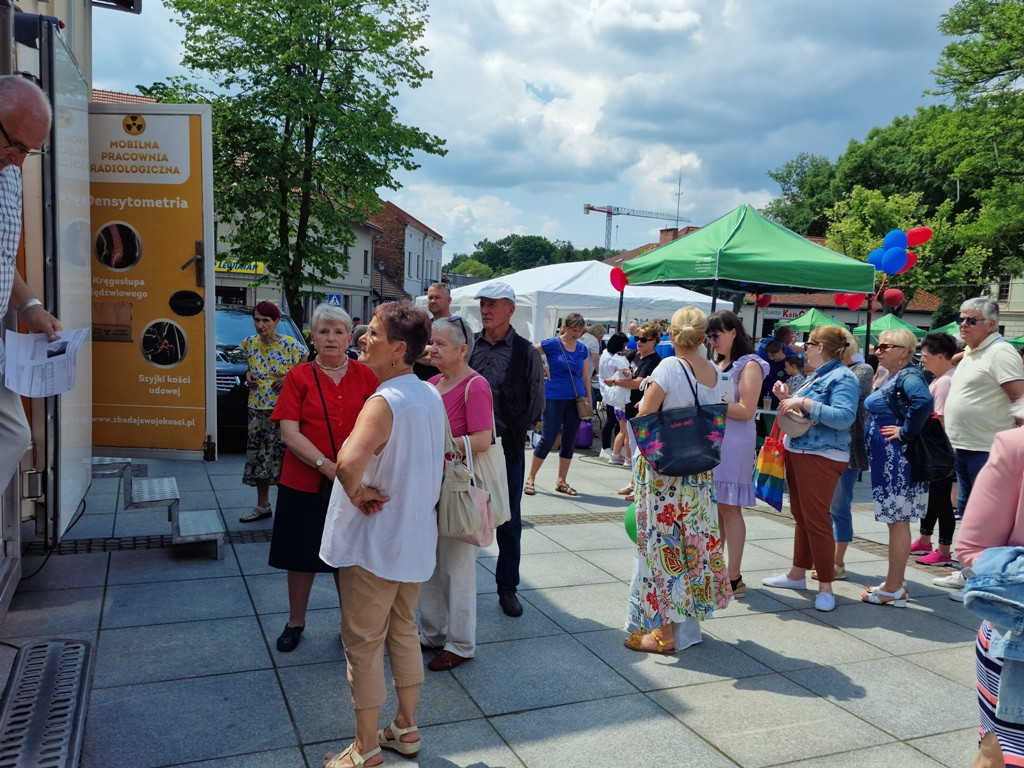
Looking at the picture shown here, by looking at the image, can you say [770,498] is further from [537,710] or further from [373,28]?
[373,28]

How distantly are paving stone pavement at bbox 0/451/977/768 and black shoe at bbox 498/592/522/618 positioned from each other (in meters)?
0.06

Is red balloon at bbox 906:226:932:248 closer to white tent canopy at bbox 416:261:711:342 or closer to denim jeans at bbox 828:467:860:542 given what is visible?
white tent canopy at bbox 416:261:711:342

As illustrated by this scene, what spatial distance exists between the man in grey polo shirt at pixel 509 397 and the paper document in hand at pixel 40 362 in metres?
2.12

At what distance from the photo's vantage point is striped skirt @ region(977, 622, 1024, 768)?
6.72 ft

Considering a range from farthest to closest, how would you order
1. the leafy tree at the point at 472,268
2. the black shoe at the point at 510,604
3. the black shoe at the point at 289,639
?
the leafy tree at the point at 472,268
the black shoe at the point at 510,604
the black shoe at the point at 289,639

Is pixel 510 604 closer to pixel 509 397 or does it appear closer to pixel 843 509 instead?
pixel 509 397

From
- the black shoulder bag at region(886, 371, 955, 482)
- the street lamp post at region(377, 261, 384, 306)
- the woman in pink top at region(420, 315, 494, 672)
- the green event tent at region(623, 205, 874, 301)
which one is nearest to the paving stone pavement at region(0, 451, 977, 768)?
the woman in pink top at region(420, 315, 494, 672)

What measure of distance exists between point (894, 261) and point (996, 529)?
9.87m

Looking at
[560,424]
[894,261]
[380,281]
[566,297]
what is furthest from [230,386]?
[380,281]

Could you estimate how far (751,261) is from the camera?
880cm

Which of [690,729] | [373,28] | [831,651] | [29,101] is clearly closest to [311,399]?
[29,101]

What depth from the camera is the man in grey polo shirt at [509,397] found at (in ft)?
14.8

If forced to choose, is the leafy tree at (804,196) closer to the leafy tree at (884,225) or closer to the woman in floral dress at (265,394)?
the leafy tree at (884,225)

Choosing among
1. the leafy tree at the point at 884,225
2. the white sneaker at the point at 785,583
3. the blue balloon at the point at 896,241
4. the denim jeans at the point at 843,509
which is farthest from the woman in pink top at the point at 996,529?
the leafy tree at the point at 884,225
